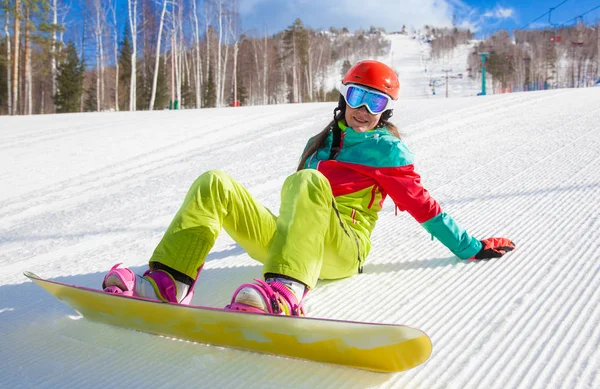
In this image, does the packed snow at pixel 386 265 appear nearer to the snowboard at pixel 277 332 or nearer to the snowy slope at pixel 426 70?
the snowboard at pixel 277 332

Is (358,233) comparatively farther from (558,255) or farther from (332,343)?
(558,255)

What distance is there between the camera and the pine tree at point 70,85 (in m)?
29.3

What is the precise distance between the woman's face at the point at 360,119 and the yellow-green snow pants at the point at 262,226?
1.69ft

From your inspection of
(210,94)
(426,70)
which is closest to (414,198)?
(210,94)

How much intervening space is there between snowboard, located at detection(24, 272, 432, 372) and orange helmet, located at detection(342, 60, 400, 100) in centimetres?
115

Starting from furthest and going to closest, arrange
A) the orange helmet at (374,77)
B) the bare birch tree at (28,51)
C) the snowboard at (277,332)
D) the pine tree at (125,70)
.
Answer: the pine tree at (125,70)
the bare birch tree at (28,51)
the orange helmet at (374,77)
the snowboard at (277,332)

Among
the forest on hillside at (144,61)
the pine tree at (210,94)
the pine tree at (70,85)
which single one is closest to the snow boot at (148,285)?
the forest on hillside at (144,61)

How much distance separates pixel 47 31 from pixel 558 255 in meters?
24.4

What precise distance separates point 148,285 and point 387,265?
1079 millimetres

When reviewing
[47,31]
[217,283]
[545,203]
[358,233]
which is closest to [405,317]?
[358,233]

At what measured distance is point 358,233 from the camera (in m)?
1.82

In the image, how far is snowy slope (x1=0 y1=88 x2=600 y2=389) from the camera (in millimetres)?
1226

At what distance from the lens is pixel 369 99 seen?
6.35 feet

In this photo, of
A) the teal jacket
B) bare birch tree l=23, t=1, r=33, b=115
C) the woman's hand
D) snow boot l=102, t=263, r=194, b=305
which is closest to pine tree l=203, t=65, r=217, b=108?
bare birch tree l=23, t=1, r=33, b=115
